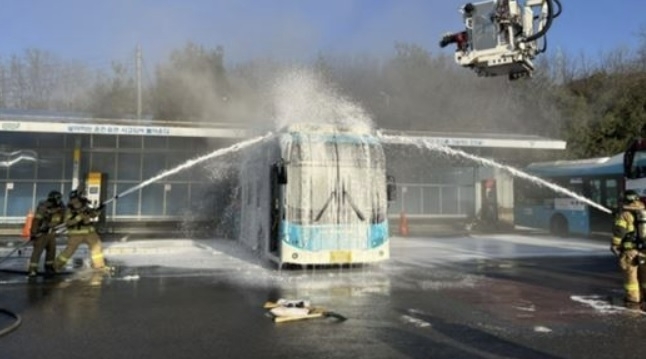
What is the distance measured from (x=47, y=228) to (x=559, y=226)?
17.8m

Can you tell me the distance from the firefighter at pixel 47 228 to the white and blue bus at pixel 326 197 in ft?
14.0

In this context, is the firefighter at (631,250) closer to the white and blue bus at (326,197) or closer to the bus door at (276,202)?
the white and blue bus at (326,197)

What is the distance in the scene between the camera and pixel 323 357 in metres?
5.05

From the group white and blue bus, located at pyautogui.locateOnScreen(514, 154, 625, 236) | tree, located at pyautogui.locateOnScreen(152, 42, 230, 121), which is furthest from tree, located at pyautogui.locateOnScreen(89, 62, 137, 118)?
white and blue bus, located at pyautogui.locateOnScreen(514, 154, 625, 236)

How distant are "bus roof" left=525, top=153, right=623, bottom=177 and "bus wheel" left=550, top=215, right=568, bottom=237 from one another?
1714 mm

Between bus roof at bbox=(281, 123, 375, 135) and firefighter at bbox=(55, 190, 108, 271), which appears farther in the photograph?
bus roof at bbox=(281, 123, 375, 135)

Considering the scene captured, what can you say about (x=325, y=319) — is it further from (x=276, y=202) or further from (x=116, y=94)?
(x=116, y=94)

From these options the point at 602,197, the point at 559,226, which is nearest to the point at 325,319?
the point at 602,197

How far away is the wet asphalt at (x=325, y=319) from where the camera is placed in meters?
5.34

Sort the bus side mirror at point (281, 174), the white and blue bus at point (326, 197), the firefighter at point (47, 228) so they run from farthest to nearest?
the firefighter at point (47, 228) → the white and blue bus at point (326, 197) → the bus side mirror at point (281, 174)

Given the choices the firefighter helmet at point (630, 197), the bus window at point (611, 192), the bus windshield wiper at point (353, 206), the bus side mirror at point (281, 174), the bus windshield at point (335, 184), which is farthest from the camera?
the bus window at point (611, 192)

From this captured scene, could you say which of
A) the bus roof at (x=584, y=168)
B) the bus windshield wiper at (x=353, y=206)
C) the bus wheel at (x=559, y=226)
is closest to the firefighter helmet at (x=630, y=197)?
the bus windshield wiper at (x=353, y=206)

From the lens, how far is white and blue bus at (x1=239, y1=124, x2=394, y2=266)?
1034cm

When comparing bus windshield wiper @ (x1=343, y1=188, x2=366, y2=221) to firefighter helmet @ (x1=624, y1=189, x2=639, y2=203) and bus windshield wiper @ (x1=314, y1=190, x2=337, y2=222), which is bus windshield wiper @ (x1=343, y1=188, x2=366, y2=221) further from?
firefighter helmet @ (x1=624, y1=189, x2=639, y2=203)
